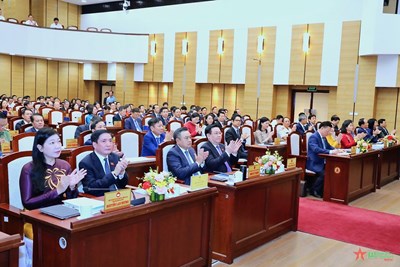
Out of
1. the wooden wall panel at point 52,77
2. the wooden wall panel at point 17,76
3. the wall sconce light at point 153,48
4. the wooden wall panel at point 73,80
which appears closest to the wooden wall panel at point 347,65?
the wall sconce light at point 153,48

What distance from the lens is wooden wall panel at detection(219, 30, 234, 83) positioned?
13953 mm

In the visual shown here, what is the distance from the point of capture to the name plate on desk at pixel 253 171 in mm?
3891

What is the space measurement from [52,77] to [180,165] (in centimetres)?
1526

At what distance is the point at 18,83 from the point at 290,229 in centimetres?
1462

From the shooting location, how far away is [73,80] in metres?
18.5

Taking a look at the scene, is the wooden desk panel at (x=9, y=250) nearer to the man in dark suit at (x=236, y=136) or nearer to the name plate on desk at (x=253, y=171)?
the name plate on desk at (x=253, y=171)

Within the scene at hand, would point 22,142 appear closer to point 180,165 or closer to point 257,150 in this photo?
point 180,165

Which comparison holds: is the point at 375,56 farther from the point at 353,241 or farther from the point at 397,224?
the point at 353,241

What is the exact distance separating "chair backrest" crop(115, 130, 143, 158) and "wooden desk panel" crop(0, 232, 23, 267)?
342 cm

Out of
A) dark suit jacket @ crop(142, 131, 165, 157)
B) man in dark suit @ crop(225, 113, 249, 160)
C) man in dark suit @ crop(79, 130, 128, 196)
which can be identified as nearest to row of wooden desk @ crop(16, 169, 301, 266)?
man in dark suit @ crop(79, 130, 128, 196)

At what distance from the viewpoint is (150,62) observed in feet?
52.9

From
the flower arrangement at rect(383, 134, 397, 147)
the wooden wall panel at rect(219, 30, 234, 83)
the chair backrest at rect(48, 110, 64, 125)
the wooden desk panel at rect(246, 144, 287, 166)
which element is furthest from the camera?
the wooden wall panel at rect(219, 30, 234, 83)

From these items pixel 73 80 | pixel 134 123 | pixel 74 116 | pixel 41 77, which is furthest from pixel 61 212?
pixel 73 80

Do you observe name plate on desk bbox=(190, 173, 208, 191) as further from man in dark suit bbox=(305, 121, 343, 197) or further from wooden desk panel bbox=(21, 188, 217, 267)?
man in dark suit bbox=(305, 121, 343, 197)
